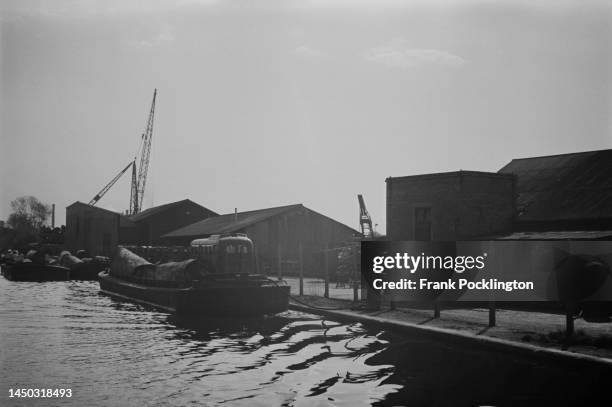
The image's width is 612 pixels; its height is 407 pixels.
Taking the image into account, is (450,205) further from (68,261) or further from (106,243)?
(106,243)

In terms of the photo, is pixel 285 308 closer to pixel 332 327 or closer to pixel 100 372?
pixel 332 327

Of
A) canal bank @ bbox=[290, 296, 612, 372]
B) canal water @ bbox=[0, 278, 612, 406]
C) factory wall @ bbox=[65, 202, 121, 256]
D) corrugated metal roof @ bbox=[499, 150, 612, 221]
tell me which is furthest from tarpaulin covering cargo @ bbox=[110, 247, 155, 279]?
factory wall @ bbox=[65, 202, 121, 256]

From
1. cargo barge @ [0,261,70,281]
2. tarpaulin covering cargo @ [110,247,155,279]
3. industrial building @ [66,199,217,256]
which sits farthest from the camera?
industrial building @ [66,199,217,256]

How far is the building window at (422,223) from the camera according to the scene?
1252 inches

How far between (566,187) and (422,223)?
8727 mm

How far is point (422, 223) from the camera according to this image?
1265 inches

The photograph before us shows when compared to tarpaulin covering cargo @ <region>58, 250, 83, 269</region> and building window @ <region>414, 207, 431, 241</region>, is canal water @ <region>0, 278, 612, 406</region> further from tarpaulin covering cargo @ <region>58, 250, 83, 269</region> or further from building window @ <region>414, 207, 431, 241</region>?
tarpaulin covering cargo @ <region>58, 250, 83, 269</region>

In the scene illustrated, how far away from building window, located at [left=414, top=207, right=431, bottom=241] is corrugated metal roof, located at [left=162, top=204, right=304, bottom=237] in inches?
670

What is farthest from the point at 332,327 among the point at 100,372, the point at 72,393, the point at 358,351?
the point at 72,393

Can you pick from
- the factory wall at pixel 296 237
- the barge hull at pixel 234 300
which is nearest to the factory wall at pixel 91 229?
the factory wall at pixel 296 237

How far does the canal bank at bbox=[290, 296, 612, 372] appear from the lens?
11.9 meters

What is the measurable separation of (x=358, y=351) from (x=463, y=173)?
1852 cm

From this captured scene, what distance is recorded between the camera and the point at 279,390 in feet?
34.5

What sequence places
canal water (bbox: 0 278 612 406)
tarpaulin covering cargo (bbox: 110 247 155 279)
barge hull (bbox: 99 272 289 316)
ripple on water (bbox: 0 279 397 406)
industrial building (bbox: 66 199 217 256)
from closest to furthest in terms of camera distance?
canal water (bbox: 0 278 612 406) < ripple on water (bbox: 0 279 397 406) < barge hull (bbox: 99 272 289 316) < tarpaulin covering cargo (bbox: 110 247 155 279) < industrial building (bbox: 66 199 217 256)
